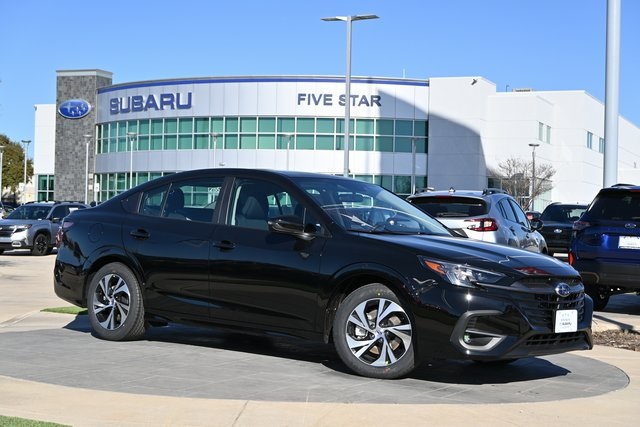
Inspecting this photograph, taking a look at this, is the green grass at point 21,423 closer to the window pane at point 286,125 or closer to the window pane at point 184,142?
the window pane at point 286,125

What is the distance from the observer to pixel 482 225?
1362 cm

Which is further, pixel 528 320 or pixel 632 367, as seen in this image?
pixel 632 367

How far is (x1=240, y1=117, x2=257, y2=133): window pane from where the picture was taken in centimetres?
6312

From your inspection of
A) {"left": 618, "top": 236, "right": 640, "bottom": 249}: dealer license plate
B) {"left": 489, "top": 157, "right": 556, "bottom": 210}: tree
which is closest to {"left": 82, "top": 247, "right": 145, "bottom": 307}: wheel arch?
{"left": 618, "top": 236, "right": 640, "bottom": 249}: dealer license plate

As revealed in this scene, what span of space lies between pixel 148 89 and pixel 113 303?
58.8 metres

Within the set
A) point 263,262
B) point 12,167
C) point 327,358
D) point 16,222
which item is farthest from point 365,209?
point 12,167

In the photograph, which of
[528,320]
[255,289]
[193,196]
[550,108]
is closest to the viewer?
[528,320]

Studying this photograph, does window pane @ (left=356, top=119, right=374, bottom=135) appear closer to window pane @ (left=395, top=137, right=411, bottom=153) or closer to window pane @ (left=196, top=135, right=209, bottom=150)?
window pane @ (left=395, top=137, right=411, bottom=153)

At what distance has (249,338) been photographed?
924 centimetres

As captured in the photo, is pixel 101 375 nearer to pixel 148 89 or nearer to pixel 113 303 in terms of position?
pixel 113 303

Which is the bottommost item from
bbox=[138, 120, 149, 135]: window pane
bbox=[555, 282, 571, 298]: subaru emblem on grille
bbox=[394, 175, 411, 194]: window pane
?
bbox=[555, 282, 571, 298]: subaru emblem on grille

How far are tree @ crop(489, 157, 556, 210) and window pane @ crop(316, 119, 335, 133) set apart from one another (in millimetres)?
12424

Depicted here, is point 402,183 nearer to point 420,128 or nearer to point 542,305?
point 420,128

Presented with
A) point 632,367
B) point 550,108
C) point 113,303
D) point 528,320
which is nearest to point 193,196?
point 113,303
